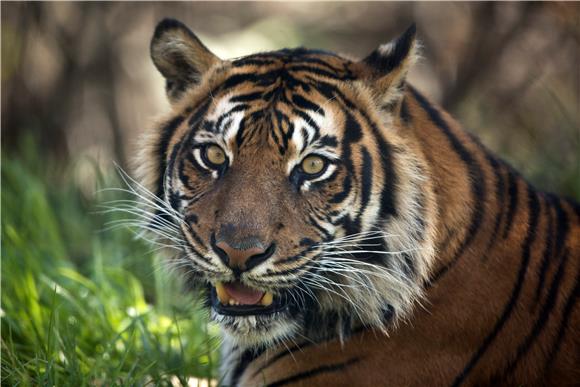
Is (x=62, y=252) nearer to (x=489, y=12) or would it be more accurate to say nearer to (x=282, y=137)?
→ (x=282, y=137)

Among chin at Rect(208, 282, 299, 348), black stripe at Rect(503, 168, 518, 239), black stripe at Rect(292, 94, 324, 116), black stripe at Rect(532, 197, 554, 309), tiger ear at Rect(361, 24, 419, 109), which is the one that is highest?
tiger ear at Rect(361, 24, 419, 109)

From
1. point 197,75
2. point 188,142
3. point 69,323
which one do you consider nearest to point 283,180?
point 188,142

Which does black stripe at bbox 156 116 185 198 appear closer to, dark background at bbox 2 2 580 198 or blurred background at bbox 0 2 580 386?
blurred background at bbox 0 2 580 386

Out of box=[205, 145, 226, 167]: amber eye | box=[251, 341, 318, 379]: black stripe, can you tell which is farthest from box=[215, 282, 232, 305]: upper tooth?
box=[205, 145, 226, 167]: amber eye

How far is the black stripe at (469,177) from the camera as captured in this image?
2717mm

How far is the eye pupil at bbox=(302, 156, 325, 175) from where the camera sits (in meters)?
2.62

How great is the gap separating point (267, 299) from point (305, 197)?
1.17ft

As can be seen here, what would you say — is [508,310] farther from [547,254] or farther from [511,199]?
[511,199]

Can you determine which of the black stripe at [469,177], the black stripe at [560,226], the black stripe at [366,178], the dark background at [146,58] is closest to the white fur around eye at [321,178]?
the black stripe at [366,178]

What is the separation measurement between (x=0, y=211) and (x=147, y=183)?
1.76 m

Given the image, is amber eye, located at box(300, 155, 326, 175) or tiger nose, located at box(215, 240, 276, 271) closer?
tiger nose, located at box(215, 240, 276, 271)

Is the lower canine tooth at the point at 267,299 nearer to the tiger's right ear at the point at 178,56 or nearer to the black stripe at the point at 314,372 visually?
the black stripe at the point at 314,372

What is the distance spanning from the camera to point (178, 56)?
9.82ft

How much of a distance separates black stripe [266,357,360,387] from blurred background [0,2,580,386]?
389 mm
